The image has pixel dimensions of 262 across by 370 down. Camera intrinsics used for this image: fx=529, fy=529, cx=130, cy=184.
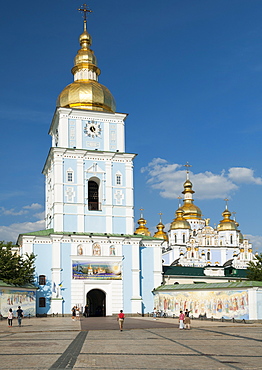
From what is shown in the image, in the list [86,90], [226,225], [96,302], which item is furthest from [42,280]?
[226,225]

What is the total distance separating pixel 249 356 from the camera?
13172 millimetres

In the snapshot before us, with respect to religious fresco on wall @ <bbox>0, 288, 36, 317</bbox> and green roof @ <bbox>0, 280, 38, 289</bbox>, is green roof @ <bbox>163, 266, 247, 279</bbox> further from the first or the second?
religious fresco on wall @ <bbox>0, 288, 36, 317</bbox>

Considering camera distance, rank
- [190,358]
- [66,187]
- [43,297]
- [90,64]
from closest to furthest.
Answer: [190,358] → [43,297] → [66,187] → [90,64]

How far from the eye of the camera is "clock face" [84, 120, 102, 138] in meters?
42.0

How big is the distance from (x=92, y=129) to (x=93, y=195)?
5270 millimetres

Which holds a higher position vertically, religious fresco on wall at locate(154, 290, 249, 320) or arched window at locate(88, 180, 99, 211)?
arched window at locate(88, 180, 99, 211)

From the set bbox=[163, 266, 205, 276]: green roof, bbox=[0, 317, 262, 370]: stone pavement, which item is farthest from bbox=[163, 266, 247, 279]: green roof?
bbox=[0, 317, 262, 370]: stone pavement

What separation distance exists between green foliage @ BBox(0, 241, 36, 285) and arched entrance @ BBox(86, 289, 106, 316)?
22.4ft

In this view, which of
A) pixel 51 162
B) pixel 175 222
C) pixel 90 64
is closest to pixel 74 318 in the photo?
pixel 51 162

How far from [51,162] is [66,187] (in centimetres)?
340

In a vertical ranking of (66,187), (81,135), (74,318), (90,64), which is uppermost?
(90,64)

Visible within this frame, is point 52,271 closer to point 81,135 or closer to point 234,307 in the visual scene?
point 81,135

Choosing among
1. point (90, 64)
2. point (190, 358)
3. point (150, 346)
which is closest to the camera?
point (190, 358)

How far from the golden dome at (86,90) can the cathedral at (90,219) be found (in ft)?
0.27
